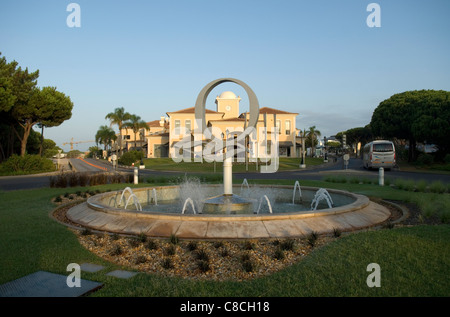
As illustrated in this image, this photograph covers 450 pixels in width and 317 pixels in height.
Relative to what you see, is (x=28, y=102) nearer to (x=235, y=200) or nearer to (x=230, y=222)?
(x=235, y=200)

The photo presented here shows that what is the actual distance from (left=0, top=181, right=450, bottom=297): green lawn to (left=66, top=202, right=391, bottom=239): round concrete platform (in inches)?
31.2

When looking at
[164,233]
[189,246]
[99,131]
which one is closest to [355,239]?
[189,246]

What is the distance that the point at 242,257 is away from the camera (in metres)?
5.34

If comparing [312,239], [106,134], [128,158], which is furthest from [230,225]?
[106,134]

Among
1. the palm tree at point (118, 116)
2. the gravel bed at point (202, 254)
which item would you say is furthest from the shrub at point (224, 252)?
the palm tree at point (118, 116)

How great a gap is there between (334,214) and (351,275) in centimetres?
339

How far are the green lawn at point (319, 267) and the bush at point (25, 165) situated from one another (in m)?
29.2

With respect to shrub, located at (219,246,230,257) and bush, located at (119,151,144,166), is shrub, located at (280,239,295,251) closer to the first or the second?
shrub, located at (219,246,230,257)

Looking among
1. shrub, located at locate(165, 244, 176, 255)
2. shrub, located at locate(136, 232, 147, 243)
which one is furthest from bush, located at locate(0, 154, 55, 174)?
shrub, located at locate(165, 244, 176, 255)

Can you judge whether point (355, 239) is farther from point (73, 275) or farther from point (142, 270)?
point (73, 275)

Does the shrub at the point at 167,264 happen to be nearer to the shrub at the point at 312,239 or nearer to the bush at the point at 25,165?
the shrub at the point at 312,239

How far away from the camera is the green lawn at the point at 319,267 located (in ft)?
13.4

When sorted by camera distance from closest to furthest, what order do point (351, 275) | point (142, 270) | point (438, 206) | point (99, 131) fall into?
1. point (351, 275)
2. point (142, 270)
3. point (438, 206)
4. point (99, 131)

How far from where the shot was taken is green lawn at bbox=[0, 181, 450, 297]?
13.4 feet
